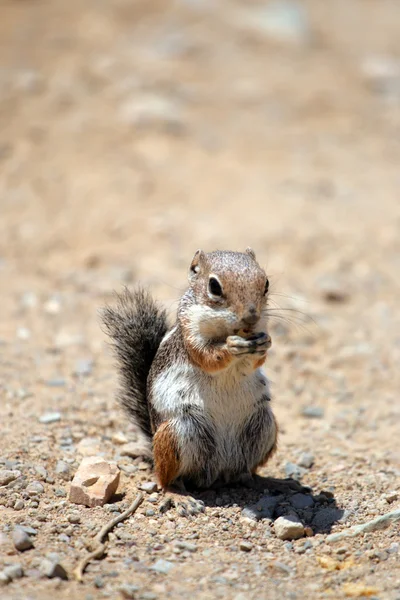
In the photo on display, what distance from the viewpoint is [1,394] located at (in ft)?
19.2

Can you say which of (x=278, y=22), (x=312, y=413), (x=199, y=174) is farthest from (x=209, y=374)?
(x=278, y=22)

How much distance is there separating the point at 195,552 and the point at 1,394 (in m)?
2.38

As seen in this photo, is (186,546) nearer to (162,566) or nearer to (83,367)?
(162,566)

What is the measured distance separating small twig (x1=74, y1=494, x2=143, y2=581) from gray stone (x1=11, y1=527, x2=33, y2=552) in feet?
0.92

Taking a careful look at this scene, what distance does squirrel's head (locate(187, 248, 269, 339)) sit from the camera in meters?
4.25

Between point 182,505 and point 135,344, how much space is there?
103cm

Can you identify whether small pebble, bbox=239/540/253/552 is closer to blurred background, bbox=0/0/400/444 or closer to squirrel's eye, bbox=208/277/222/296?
squirrel's eye, bbox=208/277/222/296

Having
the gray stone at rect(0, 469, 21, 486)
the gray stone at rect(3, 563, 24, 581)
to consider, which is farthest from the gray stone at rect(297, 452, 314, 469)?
the gray stone at rect(3, 563, 24, 581)

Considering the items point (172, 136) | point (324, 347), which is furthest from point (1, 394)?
point (172, 136)

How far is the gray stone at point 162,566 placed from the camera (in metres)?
3.73

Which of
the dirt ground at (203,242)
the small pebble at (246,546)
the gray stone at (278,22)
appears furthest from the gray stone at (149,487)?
the gray stone at (278,22)

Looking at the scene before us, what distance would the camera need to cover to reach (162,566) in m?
3.77

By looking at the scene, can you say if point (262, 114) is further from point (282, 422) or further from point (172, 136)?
point (282, 422)

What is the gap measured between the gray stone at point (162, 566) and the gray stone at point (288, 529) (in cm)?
69
